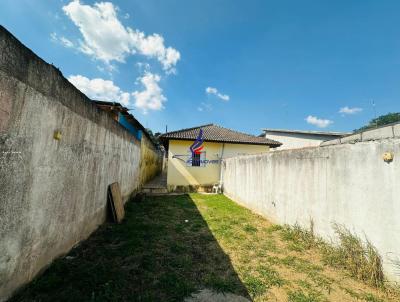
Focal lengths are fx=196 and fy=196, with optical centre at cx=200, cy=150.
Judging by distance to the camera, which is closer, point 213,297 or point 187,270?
point 213,297

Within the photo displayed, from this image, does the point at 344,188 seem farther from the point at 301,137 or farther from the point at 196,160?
the point at 301,137

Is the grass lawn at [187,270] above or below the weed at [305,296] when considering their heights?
above

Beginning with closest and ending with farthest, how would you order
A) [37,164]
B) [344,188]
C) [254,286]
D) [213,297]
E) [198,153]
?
1. [37,164]
2. [213,297]
3. [254,286]
4. [344,188]
5. [198,153]

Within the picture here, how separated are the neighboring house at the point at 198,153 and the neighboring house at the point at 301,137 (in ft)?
21.9

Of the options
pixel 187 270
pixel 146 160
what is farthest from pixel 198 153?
pixel 187 270

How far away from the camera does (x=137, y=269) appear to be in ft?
9.64

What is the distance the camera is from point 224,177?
38.0ft

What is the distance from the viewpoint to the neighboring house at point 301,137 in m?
17.3

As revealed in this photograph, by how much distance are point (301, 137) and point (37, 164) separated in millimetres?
19903

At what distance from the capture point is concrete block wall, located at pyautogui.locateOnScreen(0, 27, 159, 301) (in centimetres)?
183

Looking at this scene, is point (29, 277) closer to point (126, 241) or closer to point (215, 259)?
point (126, 241)

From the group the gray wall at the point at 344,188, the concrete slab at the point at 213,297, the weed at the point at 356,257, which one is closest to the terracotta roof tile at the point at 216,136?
the gray wall at the point at 344,188

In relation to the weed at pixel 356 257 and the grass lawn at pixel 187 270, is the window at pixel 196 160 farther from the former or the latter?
the weed at pixel 356 257

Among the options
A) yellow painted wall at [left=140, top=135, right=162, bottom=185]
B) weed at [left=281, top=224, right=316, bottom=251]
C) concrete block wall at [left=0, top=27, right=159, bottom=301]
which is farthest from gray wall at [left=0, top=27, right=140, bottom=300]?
yellow painted wall at [left=140, top=135, right=162, bottom=185]
